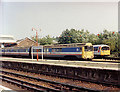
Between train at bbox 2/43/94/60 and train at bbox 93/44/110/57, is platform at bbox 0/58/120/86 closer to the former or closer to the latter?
train at bbox 2/43/94/60

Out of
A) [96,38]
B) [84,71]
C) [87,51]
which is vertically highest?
[96,38]

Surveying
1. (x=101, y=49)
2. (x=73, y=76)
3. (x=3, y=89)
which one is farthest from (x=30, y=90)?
(x=101, y=49)

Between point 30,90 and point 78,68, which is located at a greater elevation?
point 78,68

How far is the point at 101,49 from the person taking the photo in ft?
100.0

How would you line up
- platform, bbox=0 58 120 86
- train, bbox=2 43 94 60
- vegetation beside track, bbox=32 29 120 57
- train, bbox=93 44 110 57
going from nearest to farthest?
platform, bbox=0 58 120 86, train, bbox=2 43 94 60, train, bbox=93 44 110 57, vegetation beside track, bbox=32 29 120 57

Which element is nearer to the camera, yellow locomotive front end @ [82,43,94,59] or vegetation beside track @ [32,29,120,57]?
yellow locomotive front end @ [82,43,94,59]

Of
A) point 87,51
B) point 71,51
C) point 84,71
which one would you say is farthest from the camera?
point 71,51

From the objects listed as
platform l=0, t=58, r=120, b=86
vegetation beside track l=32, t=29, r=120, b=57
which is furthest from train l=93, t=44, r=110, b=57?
platform l=0, t=58, r=120, b=86

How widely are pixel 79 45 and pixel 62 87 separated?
13695 millimetres

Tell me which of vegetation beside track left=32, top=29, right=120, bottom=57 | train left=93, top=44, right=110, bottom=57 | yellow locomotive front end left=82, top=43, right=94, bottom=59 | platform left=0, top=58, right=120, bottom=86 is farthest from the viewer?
vegetation beside track left=32, top=29, right=120, bottom=57

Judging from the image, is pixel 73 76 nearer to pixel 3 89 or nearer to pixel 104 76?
pixel 104 76

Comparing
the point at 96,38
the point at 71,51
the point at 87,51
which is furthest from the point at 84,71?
the point at 96,38

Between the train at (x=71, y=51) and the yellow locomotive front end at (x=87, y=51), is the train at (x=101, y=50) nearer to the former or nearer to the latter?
the train at (x=71, y=51)

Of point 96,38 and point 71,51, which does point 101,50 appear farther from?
point 96,38
